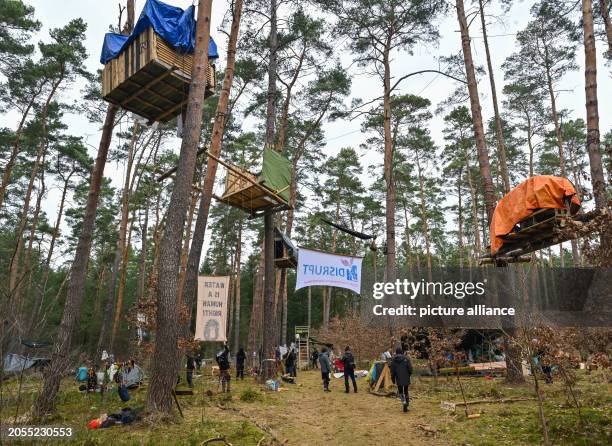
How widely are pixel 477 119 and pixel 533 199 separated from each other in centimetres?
527

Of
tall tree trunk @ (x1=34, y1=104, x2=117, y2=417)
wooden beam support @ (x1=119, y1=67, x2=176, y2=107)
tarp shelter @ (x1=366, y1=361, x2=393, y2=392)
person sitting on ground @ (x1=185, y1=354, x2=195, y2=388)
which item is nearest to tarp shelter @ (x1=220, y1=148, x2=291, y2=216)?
wooden beam support @ (x1=119, y1=67, x2=176, y2=107)

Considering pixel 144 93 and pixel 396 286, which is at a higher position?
pixel 144 93

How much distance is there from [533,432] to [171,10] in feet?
35.5

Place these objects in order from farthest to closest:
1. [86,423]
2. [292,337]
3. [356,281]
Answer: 1. [292,337]
2. [356,281]
3. [86,423]

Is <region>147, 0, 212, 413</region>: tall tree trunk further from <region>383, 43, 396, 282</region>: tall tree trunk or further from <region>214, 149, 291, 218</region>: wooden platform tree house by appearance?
<region>383, 43, 396, 282</region>: tall tree trunk

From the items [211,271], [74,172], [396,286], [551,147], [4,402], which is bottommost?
[4,402]

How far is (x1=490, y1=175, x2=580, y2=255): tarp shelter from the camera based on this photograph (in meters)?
7.55

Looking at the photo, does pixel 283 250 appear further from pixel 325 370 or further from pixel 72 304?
pixel 72 304

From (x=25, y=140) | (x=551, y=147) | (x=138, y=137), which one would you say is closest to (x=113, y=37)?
(x=138, y=137)

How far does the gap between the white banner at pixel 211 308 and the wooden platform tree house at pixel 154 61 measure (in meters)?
4.71

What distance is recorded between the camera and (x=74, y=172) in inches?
1081

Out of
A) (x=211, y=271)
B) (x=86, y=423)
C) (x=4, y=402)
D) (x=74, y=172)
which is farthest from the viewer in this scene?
(x=211, y=271)

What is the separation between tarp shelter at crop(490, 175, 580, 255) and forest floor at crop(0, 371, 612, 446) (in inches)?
130

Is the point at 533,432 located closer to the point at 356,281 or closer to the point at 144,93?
the point at 356,281
